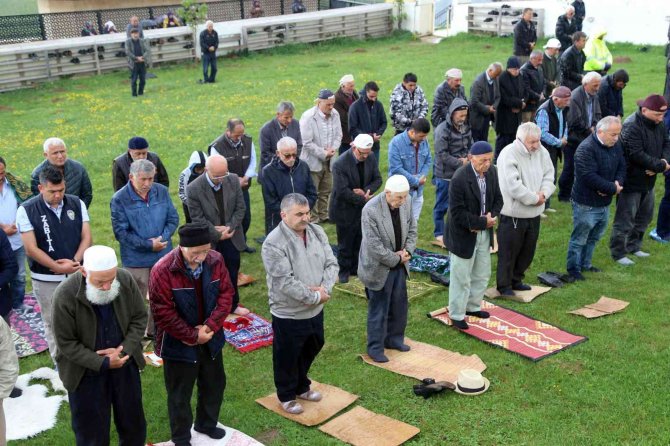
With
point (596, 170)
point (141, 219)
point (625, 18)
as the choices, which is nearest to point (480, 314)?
point (596, 170)

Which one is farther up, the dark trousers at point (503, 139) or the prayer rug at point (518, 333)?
the dark trousers at point (503, 139)

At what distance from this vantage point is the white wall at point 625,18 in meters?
25.4

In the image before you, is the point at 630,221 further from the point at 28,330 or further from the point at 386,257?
the point at 28,330

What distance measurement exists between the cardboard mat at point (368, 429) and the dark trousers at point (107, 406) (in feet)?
5.43

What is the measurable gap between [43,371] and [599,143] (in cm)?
695

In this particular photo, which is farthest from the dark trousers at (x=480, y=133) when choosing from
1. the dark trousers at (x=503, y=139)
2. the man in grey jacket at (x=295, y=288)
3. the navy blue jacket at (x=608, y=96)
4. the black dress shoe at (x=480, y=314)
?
the man in grey jacket at (x=295, y=288)

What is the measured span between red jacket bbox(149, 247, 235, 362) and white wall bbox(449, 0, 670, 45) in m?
22.8

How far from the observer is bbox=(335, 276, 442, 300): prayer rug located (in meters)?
9.80

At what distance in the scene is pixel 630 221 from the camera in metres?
10.5

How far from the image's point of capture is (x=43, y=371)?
802 cm

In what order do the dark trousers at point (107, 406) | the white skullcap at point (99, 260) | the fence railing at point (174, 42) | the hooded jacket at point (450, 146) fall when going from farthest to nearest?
the fence railing at point (174, 42) < the hooded jacket at point (450, 146) < the dark trousers at point (107, 406) < the white skullcap at point (99, 260)

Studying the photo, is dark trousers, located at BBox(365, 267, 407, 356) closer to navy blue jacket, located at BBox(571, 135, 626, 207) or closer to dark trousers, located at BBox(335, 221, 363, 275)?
dark trousers, located at BBox(335, 221, 363, 275)

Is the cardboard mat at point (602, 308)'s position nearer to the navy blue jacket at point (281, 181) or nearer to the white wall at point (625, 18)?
the navy blue jacket at point (281, 181)

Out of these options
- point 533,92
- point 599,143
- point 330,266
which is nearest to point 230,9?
point 533,92
